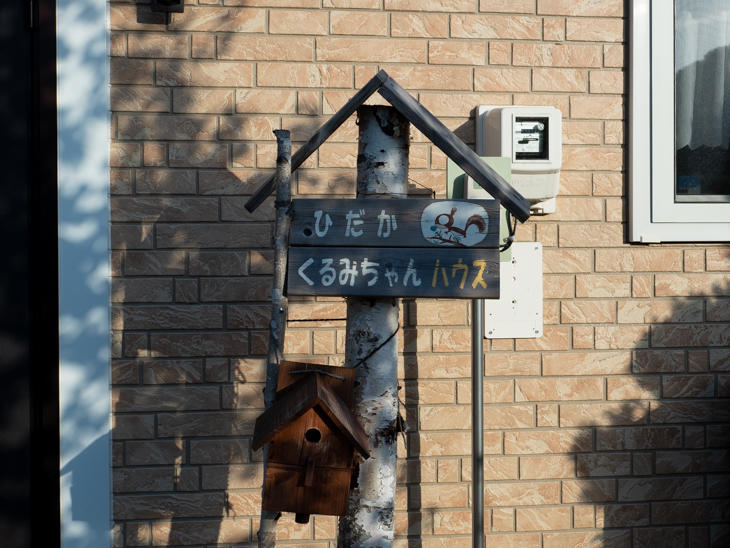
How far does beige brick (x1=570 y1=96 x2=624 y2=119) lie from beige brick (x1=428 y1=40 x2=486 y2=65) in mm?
444

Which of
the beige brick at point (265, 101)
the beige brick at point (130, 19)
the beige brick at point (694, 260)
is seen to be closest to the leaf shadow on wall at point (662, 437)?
the beige brick at point (694, 260)

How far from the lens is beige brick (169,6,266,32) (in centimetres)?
333

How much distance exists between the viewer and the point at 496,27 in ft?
11.4

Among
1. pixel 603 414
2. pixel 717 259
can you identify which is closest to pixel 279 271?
pixel 603 414

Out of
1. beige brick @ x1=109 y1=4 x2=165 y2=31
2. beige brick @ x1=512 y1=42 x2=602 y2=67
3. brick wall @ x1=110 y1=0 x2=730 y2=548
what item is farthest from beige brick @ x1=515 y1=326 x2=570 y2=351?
beige brick @ x1=109 y1=4 x2=165 y2=31

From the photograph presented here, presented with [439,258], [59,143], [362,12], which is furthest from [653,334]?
[59,143]

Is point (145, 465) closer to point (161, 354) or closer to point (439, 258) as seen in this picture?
point (161, 354)

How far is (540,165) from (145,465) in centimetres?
201

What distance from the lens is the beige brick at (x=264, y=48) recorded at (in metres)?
3.35

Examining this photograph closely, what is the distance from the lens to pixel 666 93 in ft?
11.6

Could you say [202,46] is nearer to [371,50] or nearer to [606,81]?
[371,50]

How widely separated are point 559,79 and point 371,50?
815 mm

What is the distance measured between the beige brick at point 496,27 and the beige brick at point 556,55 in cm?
5

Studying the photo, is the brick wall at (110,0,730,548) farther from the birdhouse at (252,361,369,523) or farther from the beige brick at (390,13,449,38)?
the birdhouse at (252,361,369,523)
